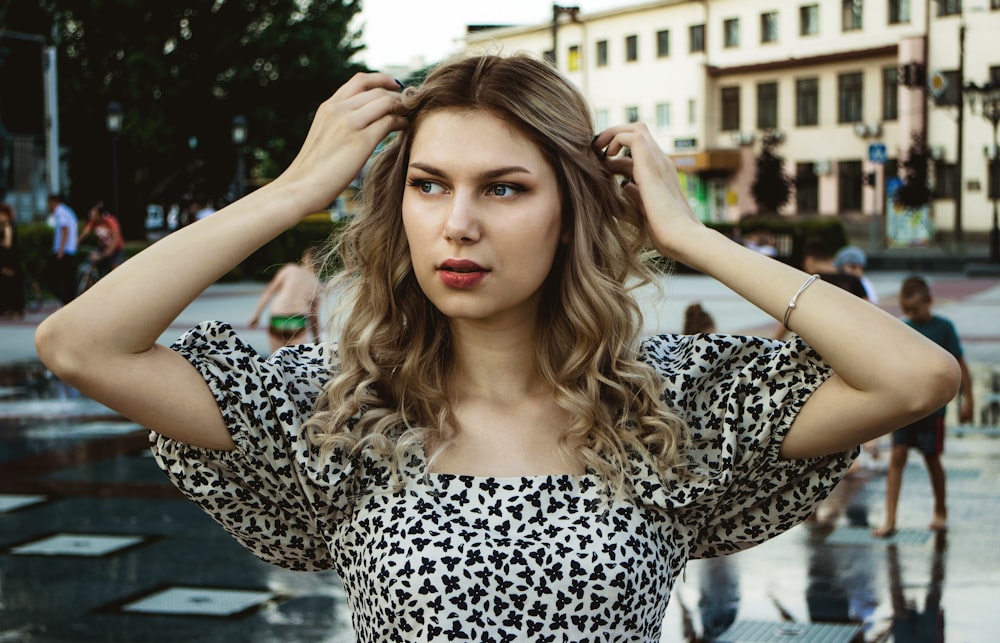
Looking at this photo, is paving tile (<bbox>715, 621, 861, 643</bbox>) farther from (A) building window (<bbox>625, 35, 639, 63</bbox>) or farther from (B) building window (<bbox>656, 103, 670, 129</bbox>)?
(A) building window (<bbox>625, 35, 639, 63</bbox>)

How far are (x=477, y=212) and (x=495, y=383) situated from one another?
1.21ft

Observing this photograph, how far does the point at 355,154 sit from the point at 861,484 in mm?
7518

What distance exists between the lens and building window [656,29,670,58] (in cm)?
6206

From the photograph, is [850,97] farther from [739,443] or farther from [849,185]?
[739,443]

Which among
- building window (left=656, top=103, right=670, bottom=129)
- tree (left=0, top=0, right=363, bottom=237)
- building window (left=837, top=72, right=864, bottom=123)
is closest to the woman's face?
tree (left=0, top=0, right=363, bottom=237)

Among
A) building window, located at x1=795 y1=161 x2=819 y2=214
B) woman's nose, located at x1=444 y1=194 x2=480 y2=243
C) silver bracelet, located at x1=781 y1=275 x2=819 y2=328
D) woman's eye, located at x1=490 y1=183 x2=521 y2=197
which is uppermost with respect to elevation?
woman's eye, located at x1=490 y1=183 x2=521 y2=197

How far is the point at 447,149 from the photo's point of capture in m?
2.27

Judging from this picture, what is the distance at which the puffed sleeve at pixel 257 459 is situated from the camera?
2.26 m

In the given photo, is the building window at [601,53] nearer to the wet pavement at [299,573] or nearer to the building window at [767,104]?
the building window at [767,104]

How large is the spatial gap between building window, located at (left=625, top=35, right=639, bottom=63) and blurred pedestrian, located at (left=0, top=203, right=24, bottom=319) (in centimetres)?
4607

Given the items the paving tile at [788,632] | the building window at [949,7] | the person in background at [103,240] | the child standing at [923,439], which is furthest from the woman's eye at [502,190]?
the building window at [949,7]

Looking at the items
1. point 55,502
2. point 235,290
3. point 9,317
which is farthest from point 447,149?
point 235,290

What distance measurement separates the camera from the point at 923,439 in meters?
7.87

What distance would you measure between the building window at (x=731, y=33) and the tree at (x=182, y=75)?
24987mm
